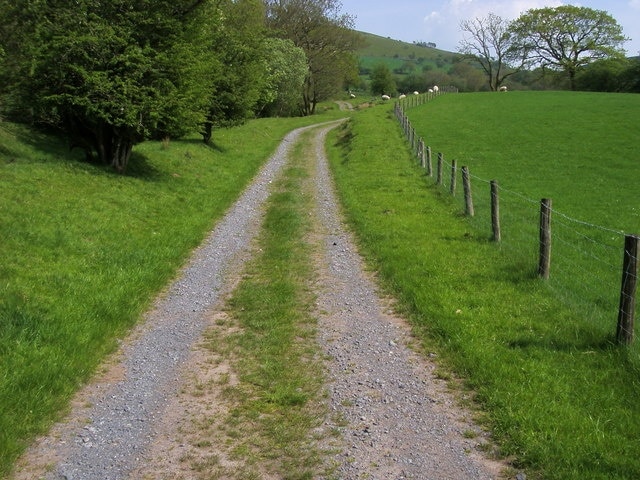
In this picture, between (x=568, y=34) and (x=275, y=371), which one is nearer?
(x=275, y=371)

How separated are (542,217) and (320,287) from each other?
4.16 m

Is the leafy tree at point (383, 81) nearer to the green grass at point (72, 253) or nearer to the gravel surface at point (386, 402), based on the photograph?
the green grass at point (72, 253)

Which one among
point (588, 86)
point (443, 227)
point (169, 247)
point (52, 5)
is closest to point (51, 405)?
point (169, 247)

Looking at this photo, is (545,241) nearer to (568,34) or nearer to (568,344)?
(568,344)

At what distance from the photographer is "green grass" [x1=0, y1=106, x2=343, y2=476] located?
6.30 meters

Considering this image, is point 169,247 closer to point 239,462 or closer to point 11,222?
point 11,222

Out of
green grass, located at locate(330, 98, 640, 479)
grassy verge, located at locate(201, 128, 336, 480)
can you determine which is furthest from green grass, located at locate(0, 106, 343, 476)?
green grass, located at locate(330, 98, 640, 479)

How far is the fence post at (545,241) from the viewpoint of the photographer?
1009cm

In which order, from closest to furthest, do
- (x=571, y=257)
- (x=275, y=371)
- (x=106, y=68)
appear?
(x=275, y=371)
(x=571, y=257)
(x=106, y=68)

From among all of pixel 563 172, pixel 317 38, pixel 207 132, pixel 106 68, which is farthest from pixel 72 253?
pixel 317 38

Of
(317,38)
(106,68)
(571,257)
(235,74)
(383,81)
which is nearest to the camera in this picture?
(571,257)

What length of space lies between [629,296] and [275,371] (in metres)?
4.51

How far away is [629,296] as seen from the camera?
23.7 ft

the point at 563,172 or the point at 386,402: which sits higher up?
the point at 386,402
